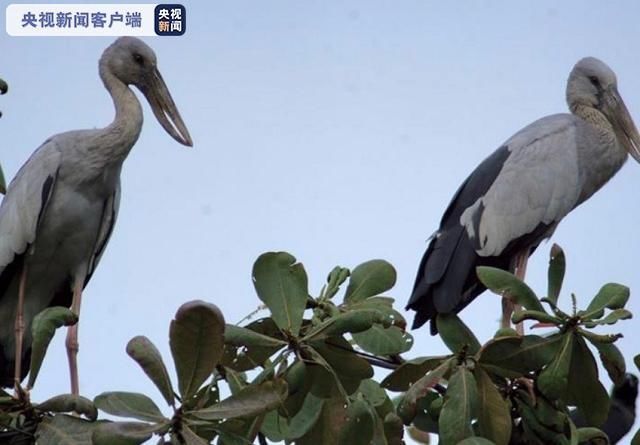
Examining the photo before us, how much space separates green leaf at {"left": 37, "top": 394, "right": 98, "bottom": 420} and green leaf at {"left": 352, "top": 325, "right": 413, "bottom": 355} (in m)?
1.07

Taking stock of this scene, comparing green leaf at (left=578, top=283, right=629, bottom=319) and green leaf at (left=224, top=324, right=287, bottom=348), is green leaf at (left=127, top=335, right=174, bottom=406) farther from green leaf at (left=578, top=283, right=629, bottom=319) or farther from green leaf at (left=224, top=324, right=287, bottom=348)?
green leaf at (left=578, top=283, right=629, bottom=319)

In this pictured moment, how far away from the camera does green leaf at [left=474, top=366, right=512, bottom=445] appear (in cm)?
438

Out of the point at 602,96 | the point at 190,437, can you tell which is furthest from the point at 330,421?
the point at 602,96

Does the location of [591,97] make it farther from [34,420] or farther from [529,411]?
[34,420]

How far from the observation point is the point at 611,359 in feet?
14.9

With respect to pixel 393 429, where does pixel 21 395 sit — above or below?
above

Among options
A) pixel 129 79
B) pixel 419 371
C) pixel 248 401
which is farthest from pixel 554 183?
pixel 248 401

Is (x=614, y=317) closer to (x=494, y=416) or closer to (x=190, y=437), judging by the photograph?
(x=494, y=416)

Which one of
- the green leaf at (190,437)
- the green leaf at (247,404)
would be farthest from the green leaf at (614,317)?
the green leaf at (190,437)

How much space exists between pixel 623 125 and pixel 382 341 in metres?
3.88

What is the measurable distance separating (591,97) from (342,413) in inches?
172

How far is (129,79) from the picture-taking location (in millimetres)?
7242

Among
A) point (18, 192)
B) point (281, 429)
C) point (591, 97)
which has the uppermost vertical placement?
point (591, 97)

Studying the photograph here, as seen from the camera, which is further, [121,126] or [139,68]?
[139,68]
